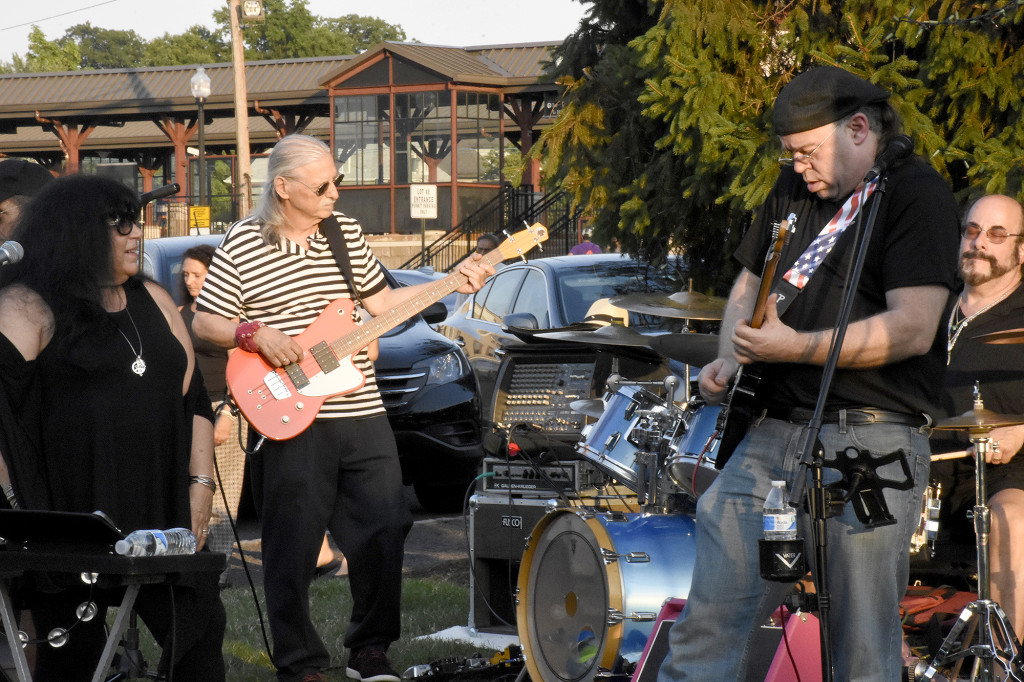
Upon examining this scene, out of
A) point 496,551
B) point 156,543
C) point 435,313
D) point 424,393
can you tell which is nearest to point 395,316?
point 496,551

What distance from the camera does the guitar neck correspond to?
474 centimetres

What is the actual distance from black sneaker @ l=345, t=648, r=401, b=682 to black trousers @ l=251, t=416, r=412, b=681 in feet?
0.17

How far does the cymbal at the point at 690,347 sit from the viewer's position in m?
4.46

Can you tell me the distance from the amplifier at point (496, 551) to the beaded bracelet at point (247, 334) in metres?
1.60

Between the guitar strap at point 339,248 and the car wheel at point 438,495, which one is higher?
the guitar strap at point 339,248

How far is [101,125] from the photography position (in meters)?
35.3

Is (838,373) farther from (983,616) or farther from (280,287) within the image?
(280,287)

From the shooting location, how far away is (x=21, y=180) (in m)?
4.29

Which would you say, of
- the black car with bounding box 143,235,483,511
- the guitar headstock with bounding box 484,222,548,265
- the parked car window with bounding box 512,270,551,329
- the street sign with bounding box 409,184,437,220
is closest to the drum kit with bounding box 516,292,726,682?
the guitar headstock with bounding box 484,222,548,265

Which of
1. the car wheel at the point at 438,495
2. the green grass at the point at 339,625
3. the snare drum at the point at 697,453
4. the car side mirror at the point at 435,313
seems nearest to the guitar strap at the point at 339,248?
the snare drum at the point at 697,453

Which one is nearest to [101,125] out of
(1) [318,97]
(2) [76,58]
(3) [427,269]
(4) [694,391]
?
(1) [318,97]

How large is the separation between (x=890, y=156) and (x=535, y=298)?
20.6ft

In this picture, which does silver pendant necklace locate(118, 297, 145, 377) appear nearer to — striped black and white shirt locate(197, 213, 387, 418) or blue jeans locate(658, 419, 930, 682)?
striped black and white shirt locate(197, 213, 387, 418)

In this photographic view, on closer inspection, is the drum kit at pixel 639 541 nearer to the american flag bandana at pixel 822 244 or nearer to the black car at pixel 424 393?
the american flag bandana at pixel 822 244
